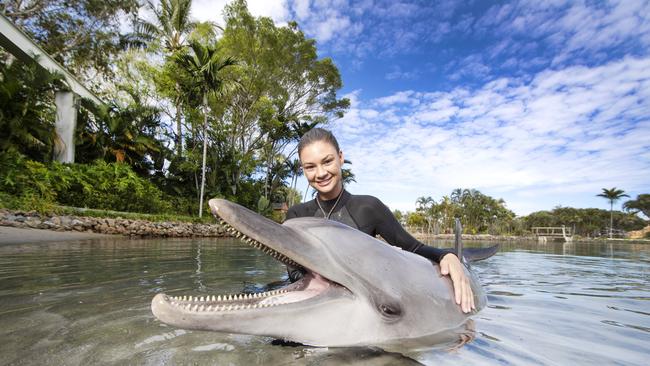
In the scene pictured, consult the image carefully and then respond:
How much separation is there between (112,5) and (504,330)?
27.9 metres

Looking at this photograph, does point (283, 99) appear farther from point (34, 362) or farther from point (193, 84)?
point (34, 362)

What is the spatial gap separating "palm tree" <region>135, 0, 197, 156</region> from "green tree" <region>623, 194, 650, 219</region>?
277 feet

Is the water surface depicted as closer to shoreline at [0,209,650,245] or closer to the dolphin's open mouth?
the dolphin's open mouth

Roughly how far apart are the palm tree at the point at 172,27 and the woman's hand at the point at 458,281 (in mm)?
20526

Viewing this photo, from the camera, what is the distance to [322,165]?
8.91ft

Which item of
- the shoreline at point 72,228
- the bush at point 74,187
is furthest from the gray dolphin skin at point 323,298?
the bush at point 74,187

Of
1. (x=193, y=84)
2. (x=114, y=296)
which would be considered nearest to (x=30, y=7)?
(x=193, y=84)

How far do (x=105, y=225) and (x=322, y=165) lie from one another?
38.2 ft

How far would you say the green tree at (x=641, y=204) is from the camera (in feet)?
222

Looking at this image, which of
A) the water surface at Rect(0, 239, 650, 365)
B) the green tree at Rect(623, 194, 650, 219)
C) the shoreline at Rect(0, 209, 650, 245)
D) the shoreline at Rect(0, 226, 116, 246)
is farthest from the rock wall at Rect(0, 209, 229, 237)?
the green tree at Rect(623, 194, 650, 219)

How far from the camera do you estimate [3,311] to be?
2318 mm

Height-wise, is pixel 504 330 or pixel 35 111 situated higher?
pixel 35 111

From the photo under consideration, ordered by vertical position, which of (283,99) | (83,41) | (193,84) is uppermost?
(83,41)

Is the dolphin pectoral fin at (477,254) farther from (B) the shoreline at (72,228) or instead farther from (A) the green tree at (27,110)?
(A) the green tree at (27,110)
